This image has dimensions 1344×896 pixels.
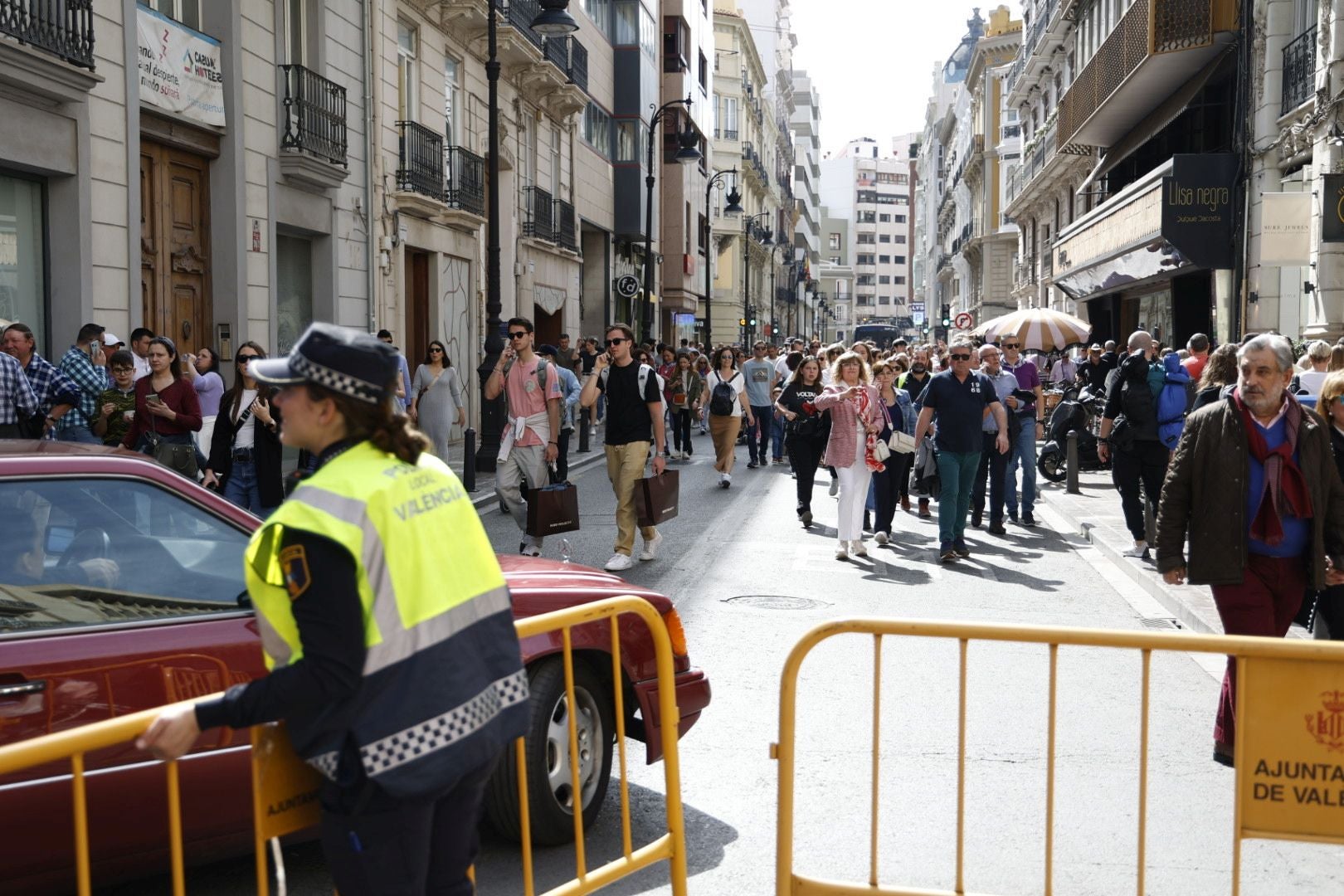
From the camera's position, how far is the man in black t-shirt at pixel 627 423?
10938 millimetres

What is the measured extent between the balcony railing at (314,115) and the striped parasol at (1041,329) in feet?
33.2

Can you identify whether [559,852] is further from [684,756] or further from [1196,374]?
[1196,374]

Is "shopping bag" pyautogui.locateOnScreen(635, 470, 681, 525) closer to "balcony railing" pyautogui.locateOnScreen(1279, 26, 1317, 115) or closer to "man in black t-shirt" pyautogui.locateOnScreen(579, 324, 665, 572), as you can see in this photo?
"man in black t-shirt" pyautogui.locateOnScreen(579, 324, 665, 572)

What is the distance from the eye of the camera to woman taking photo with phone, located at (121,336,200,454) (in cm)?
1028

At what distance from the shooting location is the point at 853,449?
11766 millimetres

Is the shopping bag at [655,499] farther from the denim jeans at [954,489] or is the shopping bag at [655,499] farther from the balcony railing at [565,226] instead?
the balcony railing at [565,226]

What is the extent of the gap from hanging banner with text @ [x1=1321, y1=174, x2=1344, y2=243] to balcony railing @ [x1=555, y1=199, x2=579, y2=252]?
61.0ft

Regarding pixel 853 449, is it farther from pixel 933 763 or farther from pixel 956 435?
pixel 933 763

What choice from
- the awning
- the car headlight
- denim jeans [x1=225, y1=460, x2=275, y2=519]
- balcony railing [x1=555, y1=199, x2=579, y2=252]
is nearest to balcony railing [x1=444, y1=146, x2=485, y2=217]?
balcony railing [x1=555, y1=199, x2=579, y2=252]

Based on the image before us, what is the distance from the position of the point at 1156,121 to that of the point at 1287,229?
10.5 meters

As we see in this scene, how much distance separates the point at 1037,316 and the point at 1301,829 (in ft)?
64.1

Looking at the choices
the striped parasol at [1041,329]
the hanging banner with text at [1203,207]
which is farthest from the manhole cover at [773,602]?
the hanging banner with text at [1203,207]

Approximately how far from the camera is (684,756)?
593cm

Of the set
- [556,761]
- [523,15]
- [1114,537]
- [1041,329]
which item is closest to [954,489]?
[1114,537]
